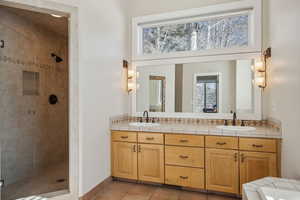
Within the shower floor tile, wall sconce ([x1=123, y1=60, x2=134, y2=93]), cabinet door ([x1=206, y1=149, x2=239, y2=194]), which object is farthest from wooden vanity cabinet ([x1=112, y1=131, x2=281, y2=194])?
wall sconce ([x1=123, y1=60, x2=134, y2=93])

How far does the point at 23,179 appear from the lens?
268cm

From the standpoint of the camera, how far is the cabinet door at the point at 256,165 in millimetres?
2059

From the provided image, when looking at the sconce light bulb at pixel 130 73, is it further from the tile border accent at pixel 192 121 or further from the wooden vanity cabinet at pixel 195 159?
the wooden vanity cabinet at pixel 195 159

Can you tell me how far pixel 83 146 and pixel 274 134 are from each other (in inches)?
88.1

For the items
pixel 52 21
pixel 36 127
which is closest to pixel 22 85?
pixel 36 127

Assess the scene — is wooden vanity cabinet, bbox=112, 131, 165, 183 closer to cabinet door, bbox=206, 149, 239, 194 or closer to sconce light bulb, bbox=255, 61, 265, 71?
cabinet door, bbox=206, 149, 239, 194

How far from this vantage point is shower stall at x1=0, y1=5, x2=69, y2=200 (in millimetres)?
2504

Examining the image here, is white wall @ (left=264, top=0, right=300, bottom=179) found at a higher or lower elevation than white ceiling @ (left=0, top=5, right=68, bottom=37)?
lower

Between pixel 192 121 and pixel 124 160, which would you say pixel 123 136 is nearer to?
pixel 124 160

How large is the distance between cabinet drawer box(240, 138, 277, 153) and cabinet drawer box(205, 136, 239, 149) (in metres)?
0.08

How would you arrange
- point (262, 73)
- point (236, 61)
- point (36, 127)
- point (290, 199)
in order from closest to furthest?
1. point (290, 199)
2. point (262, 73)
3. point (236, 61)
4. point (36, 127)

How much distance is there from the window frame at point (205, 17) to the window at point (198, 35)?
64 mm

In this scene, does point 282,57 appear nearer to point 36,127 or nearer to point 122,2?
point 122,2

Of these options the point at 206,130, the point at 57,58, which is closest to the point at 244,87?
the point at 206,130
